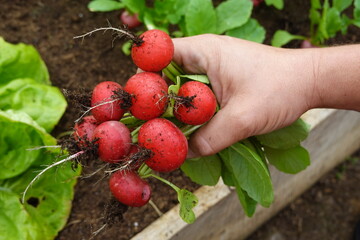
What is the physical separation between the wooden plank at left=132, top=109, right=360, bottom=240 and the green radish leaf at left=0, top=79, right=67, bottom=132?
0.55m

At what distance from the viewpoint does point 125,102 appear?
3.30 ft

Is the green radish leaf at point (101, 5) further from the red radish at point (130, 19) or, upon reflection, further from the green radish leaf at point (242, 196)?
the green radish leaf at point (242, 196)

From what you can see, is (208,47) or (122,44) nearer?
(208,47)

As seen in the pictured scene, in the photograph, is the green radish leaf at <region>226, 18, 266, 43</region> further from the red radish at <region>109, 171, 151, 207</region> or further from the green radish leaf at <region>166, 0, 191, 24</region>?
the red radish at <region>109, 171, 151, 207</region>

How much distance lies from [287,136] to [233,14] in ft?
2.30

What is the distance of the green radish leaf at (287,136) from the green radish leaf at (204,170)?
0.18 metres

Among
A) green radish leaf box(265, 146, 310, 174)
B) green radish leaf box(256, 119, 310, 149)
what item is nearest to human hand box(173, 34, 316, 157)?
green radish leaf box(256, 119, 310, 149)

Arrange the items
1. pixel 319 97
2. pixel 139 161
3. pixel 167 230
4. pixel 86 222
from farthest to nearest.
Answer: pixel 86 222, pixel 167 230, pixel 319 97, pixel 139 161

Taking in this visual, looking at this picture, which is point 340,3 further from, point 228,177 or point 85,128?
point 85,128

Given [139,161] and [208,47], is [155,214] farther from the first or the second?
[208,47]

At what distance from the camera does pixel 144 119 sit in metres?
1.05

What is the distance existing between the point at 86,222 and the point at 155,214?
0.26m

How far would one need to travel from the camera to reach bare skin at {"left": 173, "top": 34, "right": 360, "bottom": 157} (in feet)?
3.59

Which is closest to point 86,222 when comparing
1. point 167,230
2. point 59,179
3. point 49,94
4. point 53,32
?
point 59,179
